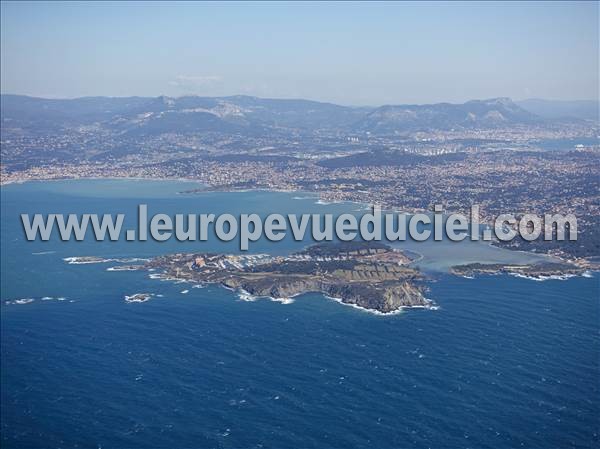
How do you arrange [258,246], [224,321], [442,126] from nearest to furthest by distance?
[224,321], [258,246], [442,126]

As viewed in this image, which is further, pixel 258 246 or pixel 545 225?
pixel 545 225

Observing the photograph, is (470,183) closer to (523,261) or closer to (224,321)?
(523,261)

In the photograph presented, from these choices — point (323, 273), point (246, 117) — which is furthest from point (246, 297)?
point (246, 117)

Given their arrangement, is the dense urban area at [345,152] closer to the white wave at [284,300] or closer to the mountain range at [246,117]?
the mountain range at [246,117]

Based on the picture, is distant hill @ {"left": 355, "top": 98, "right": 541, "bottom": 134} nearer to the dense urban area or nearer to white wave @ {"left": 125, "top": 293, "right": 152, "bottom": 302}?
the dense urban area

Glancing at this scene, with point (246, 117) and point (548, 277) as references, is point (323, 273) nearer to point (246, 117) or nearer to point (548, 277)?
point (548, 277)

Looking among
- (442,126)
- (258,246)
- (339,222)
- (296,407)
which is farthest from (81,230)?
(442,126)
